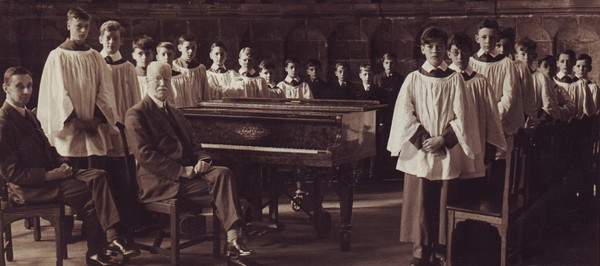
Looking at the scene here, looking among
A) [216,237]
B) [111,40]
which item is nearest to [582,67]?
[216,237]

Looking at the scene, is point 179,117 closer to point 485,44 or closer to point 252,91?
point 252,91

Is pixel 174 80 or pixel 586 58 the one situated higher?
pixel 586 58

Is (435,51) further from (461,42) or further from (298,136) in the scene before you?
(298,136)

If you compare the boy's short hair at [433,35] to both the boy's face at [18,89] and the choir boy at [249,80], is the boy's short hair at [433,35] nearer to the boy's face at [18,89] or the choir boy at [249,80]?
the boy's face at [18,89]

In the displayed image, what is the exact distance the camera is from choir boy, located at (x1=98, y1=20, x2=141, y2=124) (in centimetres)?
577

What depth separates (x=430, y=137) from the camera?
464 centimetres

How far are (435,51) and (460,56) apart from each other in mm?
446

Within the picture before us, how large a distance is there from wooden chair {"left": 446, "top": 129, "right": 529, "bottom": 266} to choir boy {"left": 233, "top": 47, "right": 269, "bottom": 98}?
3109mm

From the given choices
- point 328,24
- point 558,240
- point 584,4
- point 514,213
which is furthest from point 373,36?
point 514,213

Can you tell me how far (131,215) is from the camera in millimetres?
5117

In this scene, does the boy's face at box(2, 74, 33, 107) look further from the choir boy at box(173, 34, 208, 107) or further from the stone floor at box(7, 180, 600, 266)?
the choir boy at box(173, 34, 208, 107)

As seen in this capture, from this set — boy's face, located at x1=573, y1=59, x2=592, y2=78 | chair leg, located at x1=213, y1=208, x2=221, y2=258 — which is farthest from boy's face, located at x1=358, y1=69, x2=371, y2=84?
chair leg, located at x1=213, y1=208, x2=221, y2=258

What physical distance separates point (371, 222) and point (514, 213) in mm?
2044

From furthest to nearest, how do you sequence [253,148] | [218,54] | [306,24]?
1. [306,24]
2. [218,54]
3. [253,148]
